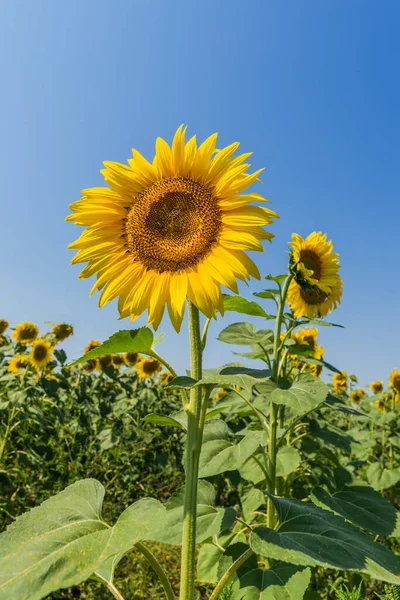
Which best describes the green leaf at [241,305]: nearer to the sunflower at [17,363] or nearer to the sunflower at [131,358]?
the sunflower at [17,363]

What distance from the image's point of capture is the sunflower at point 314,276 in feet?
8.00

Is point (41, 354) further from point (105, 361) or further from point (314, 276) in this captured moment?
point (314, 276)

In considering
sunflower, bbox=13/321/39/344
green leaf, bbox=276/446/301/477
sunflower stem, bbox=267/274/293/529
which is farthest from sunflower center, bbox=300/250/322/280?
sunflower, bbox=13/321/39/344

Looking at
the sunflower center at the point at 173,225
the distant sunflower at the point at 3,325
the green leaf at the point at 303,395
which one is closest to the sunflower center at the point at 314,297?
the green leaf at the point at 303,395

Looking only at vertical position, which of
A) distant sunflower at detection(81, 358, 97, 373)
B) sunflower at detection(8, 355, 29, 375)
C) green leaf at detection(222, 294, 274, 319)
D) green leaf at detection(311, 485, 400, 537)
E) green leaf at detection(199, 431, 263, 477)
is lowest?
green leaf at detection(311, 485, 400, 537)

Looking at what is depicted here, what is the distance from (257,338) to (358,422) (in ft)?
15.0

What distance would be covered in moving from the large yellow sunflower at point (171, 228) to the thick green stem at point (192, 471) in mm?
131

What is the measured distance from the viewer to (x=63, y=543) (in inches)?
44.2

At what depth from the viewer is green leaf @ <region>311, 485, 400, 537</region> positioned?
1.83 metres

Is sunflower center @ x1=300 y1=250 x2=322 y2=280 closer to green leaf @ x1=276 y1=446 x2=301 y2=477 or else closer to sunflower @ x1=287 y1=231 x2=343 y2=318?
sunflower @ x1=287 y1=231 x2=343 y2=318

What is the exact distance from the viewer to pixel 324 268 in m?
2.72

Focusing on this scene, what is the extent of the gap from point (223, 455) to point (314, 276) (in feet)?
4.32

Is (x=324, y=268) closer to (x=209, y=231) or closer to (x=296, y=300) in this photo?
(x=296, y=300)

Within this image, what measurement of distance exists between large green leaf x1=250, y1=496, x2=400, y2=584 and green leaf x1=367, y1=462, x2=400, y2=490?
260cm
